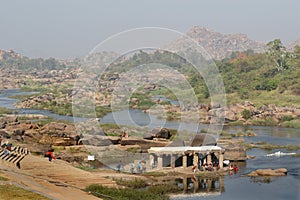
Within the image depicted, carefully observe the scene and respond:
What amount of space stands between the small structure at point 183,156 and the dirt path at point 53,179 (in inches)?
300

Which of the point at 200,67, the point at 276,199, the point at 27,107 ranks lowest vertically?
the point at 276,199

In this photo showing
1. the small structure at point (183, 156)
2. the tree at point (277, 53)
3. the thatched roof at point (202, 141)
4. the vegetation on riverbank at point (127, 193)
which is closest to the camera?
the vegetation on riverbank at point (127, 193)

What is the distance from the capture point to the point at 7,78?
17175 centimetres

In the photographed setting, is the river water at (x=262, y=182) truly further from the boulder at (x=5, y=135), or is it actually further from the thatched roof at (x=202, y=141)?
the boulder at (x=5, y=135)

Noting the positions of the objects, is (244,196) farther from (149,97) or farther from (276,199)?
(149,97)

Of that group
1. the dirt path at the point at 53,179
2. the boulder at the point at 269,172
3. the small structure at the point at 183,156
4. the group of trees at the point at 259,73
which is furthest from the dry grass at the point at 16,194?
the group of trees at the point at 259,73

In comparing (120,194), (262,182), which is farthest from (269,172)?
(120,194)

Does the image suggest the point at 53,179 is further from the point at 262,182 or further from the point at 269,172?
the point at 269,172

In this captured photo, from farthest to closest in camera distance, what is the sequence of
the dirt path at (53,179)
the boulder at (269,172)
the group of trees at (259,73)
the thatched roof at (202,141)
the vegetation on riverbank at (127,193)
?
the group of trees at (259,73), the thatched roof at (202,141), the boulder at (269,172), the vegetation on riverbank at (127,193), the dirt path at (53,179)

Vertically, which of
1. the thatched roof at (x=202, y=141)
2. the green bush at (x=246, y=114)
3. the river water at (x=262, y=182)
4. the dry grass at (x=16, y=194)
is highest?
the green bush at (x=246, y=114)

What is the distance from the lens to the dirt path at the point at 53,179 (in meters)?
24.0

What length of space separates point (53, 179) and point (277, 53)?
8930cm

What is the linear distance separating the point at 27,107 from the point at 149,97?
21.5m

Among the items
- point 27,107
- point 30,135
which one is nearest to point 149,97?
point 27,107
